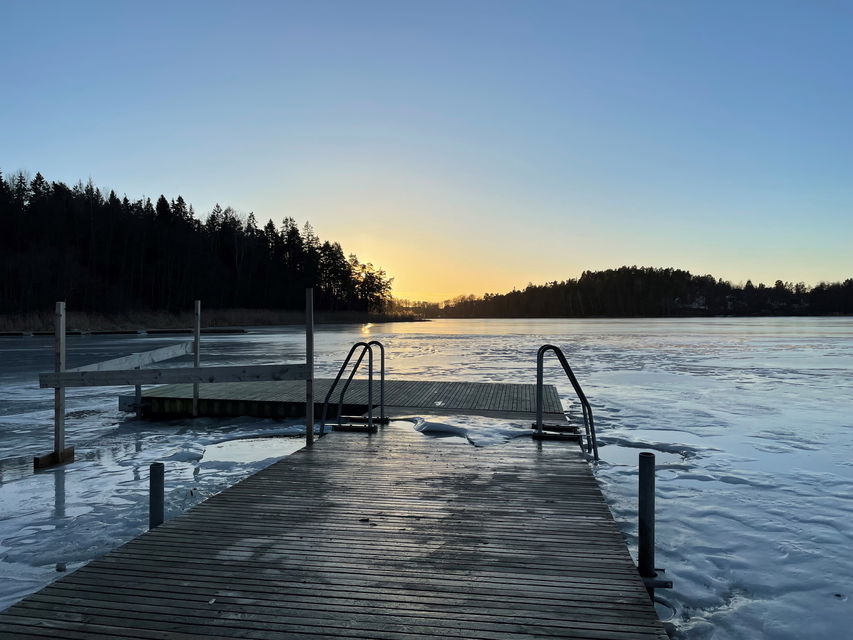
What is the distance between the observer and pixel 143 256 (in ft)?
240

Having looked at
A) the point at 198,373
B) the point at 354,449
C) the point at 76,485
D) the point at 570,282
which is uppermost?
the point at 570,282

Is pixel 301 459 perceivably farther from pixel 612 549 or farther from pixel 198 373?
pixel 612 549

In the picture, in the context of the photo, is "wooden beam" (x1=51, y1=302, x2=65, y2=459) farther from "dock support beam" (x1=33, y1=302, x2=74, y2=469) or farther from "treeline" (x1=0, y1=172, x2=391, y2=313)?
"treeline" (x1=0, y1=172, x2=391, y2=313)

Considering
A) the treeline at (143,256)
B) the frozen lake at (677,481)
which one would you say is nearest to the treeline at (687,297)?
the treeline at (143,256)

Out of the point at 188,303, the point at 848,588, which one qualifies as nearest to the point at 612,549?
the point at 848,588

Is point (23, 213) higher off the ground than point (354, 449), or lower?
higher

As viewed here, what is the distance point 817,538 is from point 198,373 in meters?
7.18

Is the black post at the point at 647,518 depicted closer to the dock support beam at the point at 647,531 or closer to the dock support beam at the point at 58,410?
the dock support beam at the point at 647,531

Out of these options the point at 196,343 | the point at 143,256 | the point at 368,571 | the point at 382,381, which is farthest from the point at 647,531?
the point at 143,256

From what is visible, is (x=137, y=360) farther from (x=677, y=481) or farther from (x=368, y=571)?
(x=677, y=481)

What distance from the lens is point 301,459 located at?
6.30 m

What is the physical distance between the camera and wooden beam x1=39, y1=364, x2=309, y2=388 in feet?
23.3

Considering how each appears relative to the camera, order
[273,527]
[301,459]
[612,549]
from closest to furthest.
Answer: [612,549] → [273,527] → [301,459]

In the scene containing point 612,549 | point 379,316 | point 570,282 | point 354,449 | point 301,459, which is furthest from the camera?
point 570,282
